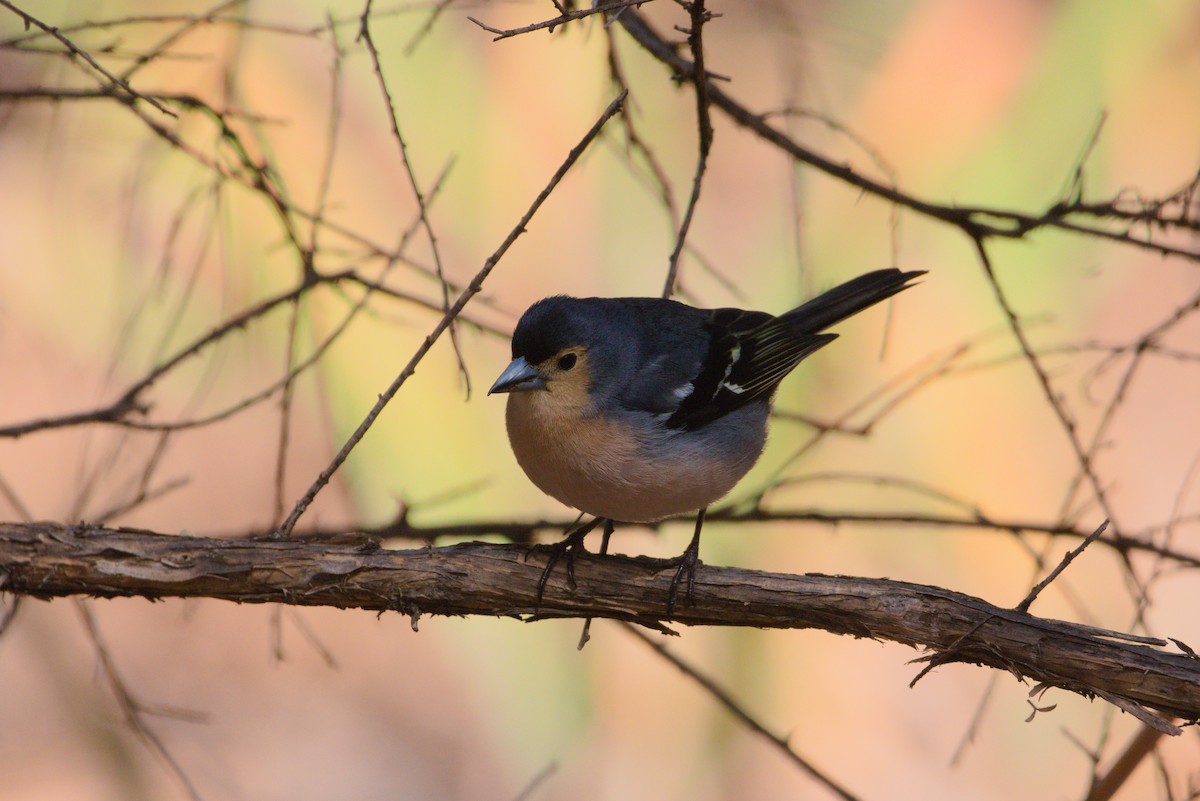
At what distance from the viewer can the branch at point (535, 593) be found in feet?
8.12

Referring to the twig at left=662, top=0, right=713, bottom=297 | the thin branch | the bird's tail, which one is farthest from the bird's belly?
the thin branch

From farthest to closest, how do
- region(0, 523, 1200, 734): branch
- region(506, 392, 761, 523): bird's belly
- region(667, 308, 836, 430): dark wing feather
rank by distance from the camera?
region(667, 308, 836, 430): dark wing feather < region(506, 392, 761, 523): bird's belly < region(0, 523, 1200, 734): branch

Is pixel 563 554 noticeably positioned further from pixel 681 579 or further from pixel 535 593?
pixel 681 579

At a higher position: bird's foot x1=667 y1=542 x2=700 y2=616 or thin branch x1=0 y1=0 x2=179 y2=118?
thin branch x1=0 y1=0 x2=179 y2=118

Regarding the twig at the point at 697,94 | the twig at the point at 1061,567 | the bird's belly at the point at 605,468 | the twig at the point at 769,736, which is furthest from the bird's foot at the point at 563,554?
the twig at the point at 1061,567

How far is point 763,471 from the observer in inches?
187

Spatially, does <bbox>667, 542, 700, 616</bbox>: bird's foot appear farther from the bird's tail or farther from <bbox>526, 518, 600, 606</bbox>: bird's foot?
the bird's tail

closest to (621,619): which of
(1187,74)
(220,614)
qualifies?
(220,614)

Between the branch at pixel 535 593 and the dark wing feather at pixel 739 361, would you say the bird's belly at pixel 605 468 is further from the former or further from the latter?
the branch at pixel 535 593

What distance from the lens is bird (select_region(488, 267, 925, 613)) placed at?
3221 millimetres

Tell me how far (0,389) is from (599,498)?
3.43 meters

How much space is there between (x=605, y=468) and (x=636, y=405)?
324 mm

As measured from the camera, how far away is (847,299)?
405 cm

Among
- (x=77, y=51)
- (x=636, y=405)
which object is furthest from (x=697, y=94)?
(x=77, y=51)
